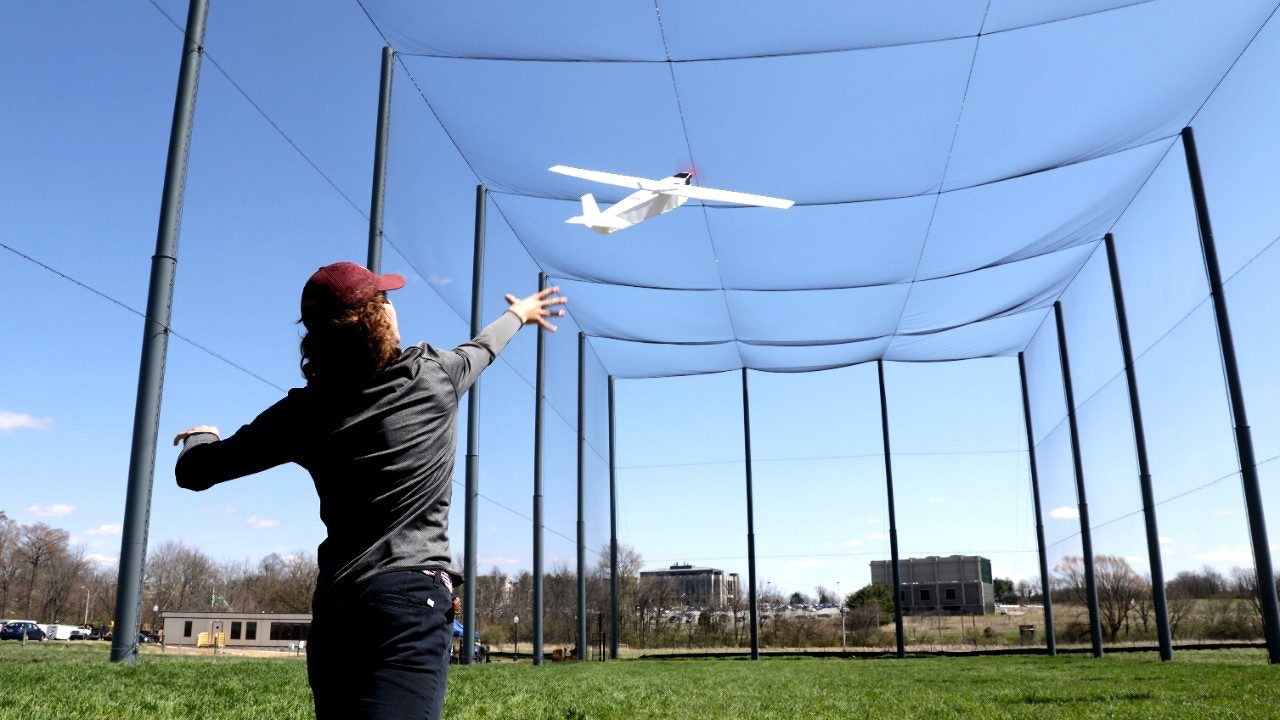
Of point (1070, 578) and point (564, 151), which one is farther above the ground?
point (564, 151)

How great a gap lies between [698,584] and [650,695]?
2473 cm

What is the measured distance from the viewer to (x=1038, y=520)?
1759 cm

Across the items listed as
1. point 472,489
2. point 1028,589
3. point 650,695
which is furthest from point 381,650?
point 1028,589

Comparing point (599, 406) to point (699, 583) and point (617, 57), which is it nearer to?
point (617, 57)

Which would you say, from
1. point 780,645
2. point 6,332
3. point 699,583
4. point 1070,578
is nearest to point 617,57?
point 6,332

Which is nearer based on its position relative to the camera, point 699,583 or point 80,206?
point 80,206

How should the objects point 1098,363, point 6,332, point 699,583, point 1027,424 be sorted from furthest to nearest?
point 699,583 < point 1027,424 < point 1098,363 < point 6,332

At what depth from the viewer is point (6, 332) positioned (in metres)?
5.73

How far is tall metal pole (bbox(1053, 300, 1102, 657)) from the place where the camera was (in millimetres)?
14844

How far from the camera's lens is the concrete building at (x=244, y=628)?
3584 cm

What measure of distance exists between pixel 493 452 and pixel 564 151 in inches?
140

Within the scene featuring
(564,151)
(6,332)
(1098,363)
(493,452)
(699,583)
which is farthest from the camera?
(699,583)

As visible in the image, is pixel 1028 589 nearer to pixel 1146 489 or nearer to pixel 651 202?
pixel 1146 489

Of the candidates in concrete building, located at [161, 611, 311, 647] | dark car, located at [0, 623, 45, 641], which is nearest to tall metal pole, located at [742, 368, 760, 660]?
concrete building, located at [161, 611, 311, 647]
